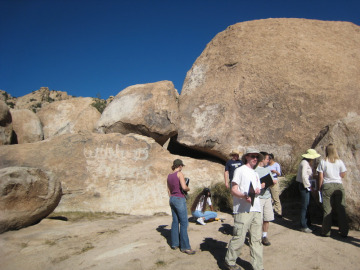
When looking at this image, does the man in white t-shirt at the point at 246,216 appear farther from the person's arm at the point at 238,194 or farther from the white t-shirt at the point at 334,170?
the white t-shirt at the point at 334,170

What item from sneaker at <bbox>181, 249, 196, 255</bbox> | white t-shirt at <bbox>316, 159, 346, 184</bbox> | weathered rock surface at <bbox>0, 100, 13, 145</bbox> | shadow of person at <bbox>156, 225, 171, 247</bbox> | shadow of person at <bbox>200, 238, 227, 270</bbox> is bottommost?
shadow of person at <bbox>156, 225, 171, 247</bbox>

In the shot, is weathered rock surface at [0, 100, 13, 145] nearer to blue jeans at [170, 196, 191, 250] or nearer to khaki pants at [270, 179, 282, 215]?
blue jeans at [170, 196, 191, 250]

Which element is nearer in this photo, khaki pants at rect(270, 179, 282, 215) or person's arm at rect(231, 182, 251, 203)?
person's arm at rect(231, 182, 251, 203)

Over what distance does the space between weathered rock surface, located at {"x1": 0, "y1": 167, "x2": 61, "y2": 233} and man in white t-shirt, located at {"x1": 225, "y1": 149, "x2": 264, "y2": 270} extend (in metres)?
3.58

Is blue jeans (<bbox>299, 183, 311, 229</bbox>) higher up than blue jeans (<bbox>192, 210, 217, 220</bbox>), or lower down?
higher up

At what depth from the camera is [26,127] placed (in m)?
8.73

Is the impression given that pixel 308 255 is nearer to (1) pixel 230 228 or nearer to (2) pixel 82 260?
(1) pixel 230 228

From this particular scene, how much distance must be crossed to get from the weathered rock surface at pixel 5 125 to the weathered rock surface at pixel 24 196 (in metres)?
2.66

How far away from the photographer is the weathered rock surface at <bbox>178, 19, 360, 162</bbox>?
7.16 meters

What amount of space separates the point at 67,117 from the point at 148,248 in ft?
20.9

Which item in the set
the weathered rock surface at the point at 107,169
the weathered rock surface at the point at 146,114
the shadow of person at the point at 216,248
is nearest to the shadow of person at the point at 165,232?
the shadow of person at the point at 216,248

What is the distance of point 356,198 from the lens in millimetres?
4715

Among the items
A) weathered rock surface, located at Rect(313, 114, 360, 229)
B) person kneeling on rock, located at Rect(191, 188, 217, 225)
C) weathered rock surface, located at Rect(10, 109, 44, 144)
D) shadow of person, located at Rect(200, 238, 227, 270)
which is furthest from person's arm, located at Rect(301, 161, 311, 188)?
weathered rock surface, located at Rect(10, 109, 44, 144)

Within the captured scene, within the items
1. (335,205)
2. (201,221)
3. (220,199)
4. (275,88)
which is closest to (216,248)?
(201,221)
